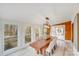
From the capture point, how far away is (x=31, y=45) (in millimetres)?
2113

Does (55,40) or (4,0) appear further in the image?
(55,40)

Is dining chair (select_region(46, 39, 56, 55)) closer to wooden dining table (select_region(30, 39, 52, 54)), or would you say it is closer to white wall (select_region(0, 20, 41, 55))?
wooden dining table (select_region(30, 39, 52, 54))

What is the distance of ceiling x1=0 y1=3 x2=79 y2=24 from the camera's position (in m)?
1.99

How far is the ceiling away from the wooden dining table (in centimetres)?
39

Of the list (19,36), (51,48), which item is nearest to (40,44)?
(51,48)

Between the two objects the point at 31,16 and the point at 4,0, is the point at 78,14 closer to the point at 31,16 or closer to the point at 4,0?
the point at 31,16

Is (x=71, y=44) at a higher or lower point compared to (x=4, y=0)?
lower

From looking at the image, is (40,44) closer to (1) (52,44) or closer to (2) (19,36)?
(1) (52,44)

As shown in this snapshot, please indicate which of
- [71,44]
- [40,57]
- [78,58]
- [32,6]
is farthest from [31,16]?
[78,58]

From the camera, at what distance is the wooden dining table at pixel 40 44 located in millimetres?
2070

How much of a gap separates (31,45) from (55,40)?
501 millimetres

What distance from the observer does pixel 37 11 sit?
205 cm

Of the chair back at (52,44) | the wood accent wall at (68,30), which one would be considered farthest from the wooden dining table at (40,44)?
the wood accent wall at (68,30)

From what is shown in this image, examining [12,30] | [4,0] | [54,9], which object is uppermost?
[4,0]
